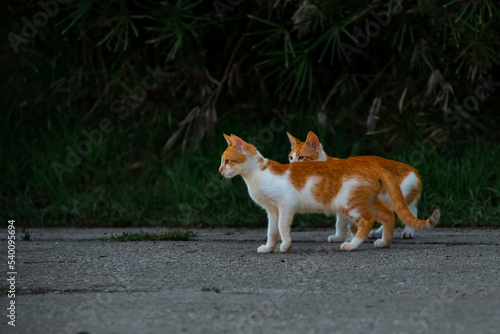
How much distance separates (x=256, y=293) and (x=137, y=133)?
18.8 ft

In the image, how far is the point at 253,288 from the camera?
4117mm

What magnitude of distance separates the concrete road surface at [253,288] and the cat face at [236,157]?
62 cm

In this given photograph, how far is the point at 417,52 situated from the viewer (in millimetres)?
8320

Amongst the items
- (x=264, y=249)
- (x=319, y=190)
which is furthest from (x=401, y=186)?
(x=264, y=249)

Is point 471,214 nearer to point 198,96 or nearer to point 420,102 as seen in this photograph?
point 420,102

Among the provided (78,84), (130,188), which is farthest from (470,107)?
(78,84)

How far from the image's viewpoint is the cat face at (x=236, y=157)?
18.3ft

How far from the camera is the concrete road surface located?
3297mm

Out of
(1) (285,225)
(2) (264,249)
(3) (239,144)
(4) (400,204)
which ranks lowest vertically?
(2) (264,249)

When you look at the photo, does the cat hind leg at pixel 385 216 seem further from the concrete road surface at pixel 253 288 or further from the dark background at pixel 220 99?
the dark background at pixel 220 99

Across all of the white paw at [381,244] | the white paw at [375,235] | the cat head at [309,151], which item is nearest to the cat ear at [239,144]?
the cat head at [309,151]

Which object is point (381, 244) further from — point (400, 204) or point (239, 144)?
point (239, 144)

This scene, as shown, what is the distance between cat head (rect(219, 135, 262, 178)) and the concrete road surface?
0.62 metres

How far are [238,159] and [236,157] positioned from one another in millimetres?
21
